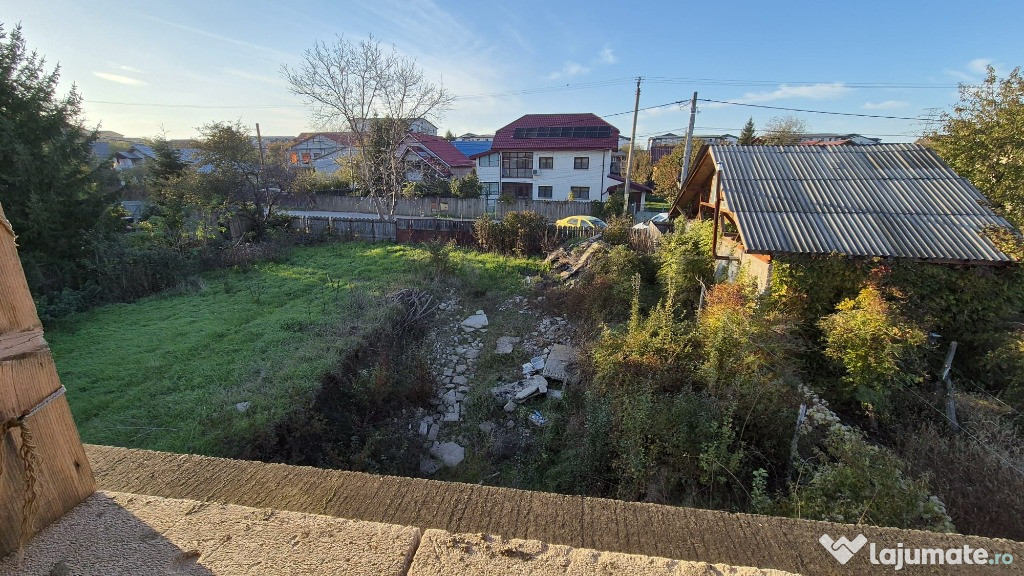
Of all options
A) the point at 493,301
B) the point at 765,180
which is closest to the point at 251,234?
the point at 493,301

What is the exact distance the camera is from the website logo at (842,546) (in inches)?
39.1

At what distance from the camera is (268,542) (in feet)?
3.01

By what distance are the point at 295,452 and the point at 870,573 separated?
4.88 metres

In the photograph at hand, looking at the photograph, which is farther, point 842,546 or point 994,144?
point 994,144

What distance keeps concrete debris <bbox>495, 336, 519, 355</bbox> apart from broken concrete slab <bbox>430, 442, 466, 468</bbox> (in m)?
2.23

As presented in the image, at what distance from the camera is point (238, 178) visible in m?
15.5

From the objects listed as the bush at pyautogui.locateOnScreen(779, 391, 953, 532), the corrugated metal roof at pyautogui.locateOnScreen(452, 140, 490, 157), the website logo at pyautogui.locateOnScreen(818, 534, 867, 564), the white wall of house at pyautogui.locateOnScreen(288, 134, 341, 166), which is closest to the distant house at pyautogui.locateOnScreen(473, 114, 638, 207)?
the corrugated metal roof at pyautogui.locateOnScreen(452, 140, 490, 157)

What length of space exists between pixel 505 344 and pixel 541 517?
6535mm

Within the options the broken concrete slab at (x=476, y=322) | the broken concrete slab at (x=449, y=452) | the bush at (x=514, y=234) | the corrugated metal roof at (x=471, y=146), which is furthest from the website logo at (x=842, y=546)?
the corrugated metal roof at (x=471, y=146)

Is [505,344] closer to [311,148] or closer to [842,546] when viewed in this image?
[842,546]

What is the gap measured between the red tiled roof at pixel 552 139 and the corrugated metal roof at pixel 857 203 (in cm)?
1852

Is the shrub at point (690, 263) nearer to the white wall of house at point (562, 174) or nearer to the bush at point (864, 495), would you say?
the bush at point (864, 495)

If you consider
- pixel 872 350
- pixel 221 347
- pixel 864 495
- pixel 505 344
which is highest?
pixel 872 350

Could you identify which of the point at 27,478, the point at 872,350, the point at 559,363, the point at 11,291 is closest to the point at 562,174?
the point at 559,363
